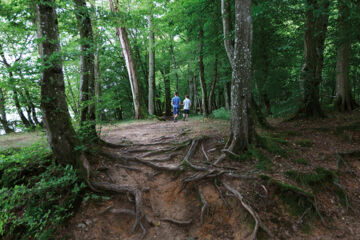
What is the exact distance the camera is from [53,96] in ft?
13.5

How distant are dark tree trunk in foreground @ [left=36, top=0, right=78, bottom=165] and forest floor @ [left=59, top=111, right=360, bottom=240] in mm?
1027

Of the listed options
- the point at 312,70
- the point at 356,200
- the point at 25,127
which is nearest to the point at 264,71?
the point at 312,70

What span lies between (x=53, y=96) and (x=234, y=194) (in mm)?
4787

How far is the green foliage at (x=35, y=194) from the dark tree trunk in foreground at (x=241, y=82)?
4320mm

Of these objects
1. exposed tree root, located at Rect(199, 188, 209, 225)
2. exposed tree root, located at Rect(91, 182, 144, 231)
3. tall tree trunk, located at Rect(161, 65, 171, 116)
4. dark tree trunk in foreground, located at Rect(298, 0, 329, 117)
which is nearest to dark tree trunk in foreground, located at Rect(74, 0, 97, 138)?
exposed tree root, located at Rect(91, 182, 144, 231)

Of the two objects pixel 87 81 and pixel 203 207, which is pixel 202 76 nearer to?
pixel 87 81

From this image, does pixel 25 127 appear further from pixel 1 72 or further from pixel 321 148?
pixel 321 148

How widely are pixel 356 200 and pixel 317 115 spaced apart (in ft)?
15.9

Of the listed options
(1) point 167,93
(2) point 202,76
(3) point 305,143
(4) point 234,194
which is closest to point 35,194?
(4) point 234,194

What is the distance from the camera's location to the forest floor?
3672 millimetres

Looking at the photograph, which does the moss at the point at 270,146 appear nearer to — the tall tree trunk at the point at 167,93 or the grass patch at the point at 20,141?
the grass patch at the point at 20,141

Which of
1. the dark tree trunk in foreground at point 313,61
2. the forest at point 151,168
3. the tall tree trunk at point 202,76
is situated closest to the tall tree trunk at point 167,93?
the tall tree trunk at point 202,76

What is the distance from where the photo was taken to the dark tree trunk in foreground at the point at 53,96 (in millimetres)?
3965

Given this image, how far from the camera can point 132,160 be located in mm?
5480
